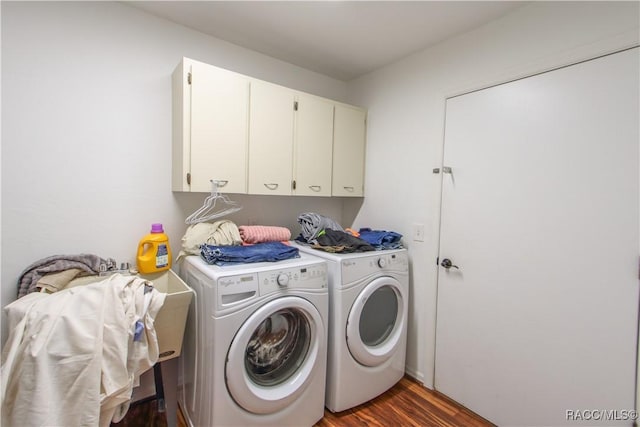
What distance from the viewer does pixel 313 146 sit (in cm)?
209

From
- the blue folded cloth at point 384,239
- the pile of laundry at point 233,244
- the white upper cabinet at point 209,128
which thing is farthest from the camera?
the blue folded cloth at point 384,239

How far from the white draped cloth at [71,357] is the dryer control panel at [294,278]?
53cm

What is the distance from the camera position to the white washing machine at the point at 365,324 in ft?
5.44

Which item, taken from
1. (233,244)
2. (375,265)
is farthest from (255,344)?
(375,265)

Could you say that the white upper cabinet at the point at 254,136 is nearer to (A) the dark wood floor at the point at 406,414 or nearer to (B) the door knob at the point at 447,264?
(B) the door knob at the point at 447,264

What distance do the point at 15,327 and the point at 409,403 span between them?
2.04 m

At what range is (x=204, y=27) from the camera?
71.6 inches

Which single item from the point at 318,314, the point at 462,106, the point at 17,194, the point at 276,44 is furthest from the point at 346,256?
the point at 17,194

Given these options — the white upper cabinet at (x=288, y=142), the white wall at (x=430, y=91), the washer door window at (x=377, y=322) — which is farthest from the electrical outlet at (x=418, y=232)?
the white upper cabinet at (x=288, y=142)

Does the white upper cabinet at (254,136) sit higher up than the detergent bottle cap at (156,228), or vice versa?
the white upper cabinet at (254,136)

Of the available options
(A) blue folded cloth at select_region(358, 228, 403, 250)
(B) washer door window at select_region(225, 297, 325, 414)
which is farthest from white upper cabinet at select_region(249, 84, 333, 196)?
(B) washer door window at select_region(225, 297, 325, 414)

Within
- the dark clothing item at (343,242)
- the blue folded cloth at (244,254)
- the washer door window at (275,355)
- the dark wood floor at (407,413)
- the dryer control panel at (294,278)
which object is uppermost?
the dark clothing item at (343,242)

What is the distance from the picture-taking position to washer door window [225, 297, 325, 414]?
4.25 ft

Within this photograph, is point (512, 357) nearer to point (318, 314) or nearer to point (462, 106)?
point (318, 314)
